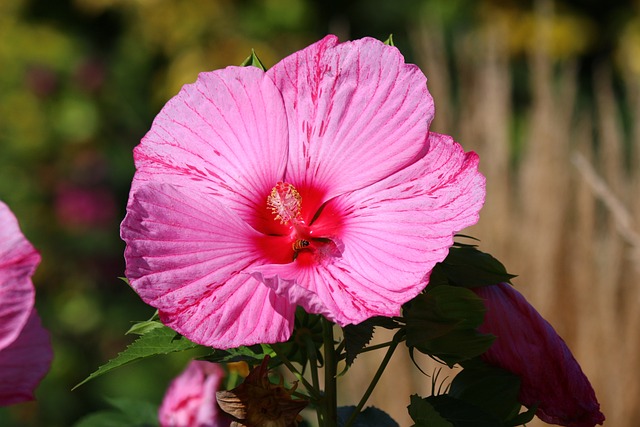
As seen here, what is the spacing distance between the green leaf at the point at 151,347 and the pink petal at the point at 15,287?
4 cm

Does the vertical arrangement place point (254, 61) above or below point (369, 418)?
above

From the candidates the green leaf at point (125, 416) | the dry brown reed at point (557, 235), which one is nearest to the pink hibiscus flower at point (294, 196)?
the green leaf at point (125, 416)

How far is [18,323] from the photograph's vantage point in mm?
399

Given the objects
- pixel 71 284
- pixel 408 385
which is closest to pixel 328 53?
pixel 408 385

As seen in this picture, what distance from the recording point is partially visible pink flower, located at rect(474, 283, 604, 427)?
0.42 metres

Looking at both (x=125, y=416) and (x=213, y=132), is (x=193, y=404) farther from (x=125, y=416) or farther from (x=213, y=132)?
(x=213, y=132)

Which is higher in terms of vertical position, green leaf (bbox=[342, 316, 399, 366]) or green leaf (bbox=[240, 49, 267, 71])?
green leaf (bbox=[240, 49, 267, 71])

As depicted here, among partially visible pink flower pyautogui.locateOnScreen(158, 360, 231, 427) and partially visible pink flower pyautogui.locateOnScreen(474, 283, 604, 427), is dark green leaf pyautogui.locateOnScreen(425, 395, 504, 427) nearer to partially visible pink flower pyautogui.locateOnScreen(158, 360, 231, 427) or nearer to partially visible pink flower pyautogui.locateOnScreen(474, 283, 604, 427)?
partially visible pink flower pyautogui.locateOnScreen(474, 283, 604, 427)

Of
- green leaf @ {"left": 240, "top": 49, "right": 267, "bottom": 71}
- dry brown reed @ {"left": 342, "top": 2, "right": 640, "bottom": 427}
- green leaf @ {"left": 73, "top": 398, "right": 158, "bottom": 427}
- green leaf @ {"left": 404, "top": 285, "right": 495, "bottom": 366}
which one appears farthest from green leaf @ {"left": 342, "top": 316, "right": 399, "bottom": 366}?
dry brown reed @ {"left": 342, "top": 2, "right": 640, "bottom": 427}

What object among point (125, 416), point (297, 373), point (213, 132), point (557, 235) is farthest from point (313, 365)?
point (557, 235)

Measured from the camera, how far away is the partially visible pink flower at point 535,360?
1.38 feet

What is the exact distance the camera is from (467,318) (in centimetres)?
39

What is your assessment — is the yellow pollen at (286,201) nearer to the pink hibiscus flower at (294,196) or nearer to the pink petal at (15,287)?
the pink hibiscus flower at (294,196)

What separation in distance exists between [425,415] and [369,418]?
0.33 ft
